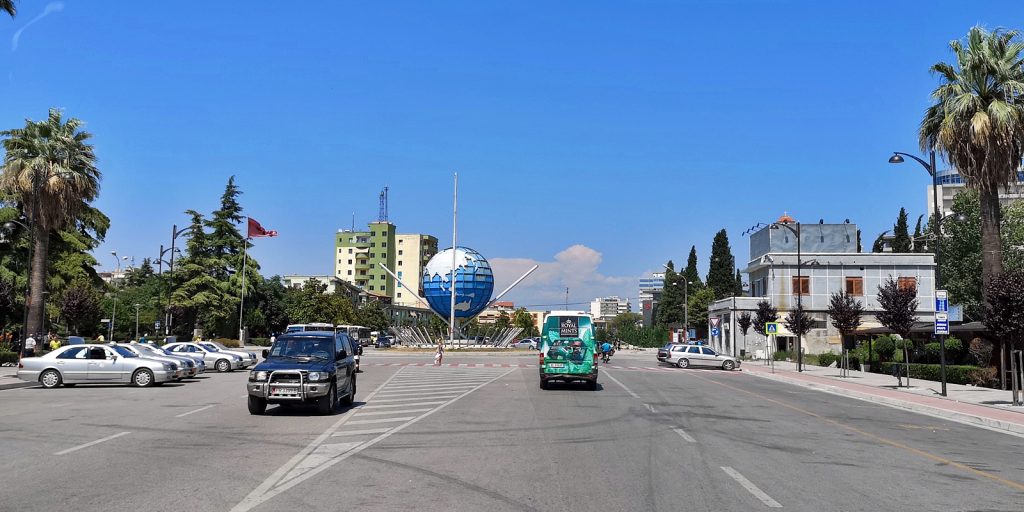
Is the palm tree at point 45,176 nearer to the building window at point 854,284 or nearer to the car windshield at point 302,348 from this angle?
the car windshield at point 302,348

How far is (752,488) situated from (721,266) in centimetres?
9995

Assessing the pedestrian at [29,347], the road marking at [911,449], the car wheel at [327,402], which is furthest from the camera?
the pedestrian at [29,347]

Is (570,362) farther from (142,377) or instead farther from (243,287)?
(243,287)

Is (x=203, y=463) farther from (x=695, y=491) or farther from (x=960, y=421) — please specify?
(x=960, y=421)

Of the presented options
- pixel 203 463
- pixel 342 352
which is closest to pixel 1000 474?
pixel 203 463

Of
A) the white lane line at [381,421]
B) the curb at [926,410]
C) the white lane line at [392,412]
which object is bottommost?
the curb at [926,410]

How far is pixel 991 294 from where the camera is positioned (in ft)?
77.5

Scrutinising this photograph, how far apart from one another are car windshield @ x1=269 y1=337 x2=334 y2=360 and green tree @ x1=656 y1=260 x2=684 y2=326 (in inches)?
4012

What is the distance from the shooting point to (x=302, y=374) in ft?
53.5

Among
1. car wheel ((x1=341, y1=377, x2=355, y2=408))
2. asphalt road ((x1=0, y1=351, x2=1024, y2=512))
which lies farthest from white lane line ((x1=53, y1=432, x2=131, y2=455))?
car wheel ((x1=341, y1=377, x2=355, y2=408))

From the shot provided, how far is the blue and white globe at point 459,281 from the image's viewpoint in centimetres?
8400

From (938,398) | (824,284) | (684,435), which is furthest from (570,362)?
(824,284)

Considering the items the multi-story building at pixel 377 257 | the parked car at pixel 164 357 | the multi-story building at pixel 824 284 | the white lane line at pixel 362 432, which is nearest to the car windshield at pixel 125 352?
the parked car at pixel 164 357

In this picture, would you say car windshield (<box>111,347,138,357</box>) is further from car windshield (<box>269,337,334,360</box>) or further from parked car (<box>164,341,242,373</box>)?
car windshield (<box>269,337,334,360</box>)
